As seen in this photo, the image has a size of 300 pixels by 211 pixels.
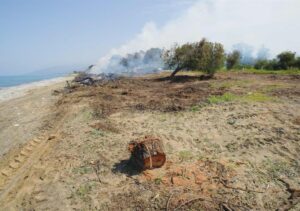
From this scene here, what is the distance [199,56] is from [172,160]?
14656mm

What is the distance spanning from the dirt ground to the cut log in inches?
6.2

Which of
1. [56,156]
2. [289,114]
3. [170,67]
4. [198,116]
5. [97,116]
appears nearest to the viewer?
[56,156]

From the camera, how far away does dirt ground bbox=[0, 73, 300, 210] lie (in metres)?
5.98

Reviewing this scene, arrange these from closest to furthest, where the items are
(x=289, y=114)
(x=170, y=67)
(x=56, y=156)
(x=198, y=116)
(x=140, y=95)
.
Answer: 1. (x=56, y=156)
2. (x=289, y=114)
3. (x=198, y=116)
4. (x=140, y=95)
5. (x=170, y=67)

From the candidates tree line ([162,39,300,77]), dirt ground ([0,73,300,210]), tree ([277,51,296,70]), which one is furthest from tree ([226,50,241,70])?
dirt ground ([0,73,300,210])

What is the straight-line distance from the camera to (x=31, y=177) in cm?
744

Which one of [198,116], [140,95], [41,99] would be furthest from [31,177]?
[41,99]

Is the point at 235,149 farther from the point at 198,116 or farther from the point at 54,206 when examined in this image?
the point at 54,206

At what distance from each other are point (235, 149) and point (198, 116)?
10.1 feet

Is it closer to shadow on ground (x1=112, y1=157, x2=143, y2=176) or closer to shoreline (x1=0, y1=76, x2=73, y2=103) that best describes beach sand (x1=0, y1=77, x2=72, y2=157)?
shadow on ground (x1=112, y1=157, x2=143, y2=176)

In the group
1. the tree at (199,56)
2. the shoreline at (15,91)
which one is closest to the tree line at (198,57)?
the tree at (199,56)

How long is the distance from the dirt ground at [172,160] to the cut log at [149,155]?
0.16 m

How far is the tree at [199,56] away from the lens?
20.9 meters

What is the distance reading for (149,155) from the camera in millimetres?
6934
